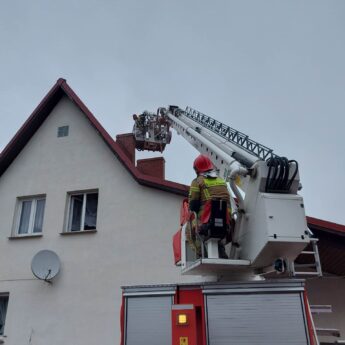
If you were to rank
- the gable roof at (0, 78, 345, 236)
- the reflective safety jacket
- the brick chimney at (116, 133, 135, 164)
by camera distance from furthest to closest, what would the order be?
the brick chimney at (116, 133, 135, 164) → the gable roof at (0, 78, 345, 236) → the reflective safety jacket

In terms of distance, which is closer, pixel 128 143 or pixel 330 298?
pixel 330 298

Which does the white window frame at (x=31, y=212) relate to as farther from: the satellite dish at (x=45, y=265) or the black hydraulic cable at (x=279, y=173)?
the black hydraulic cable at (x=279, y=173)

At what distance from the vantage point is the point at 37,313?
28.2ft

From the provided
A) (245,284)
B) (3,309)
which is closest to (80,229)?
(3,309)

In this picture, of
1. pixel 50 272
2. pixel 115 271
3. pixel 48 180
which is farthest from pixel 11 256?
pixel 115 271

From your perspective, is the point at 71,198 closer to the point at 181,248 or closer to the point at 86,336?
the point at 86,336

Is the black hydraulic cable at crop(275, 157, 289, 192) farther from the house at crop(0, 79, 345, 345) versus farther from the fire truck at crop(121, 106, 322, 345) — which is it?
the house at crop(0, 79, 345, 345)

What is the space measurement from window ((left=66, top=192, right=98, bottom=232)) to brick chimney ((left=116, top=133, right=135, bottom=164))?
205 cm

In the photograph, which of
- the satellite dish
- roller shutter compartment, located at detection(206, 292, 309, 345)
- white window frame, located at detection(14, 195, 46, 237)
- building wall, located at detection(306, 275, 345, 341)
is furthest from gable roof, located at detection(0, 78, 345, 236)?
roller shutter compartment, located at detection(206, 292, 309, 345)

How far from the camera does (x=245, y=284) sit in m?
4.08

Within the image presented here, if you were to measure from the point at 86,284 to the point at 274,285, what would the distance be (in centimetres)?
558

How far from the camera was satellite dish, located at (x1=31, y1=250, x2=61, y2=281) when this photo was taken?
8609mm

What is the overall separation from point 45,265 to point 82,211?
5.28 feet

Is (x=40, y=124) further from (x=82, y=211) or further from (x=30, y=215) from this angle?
(x=82, y=211)
